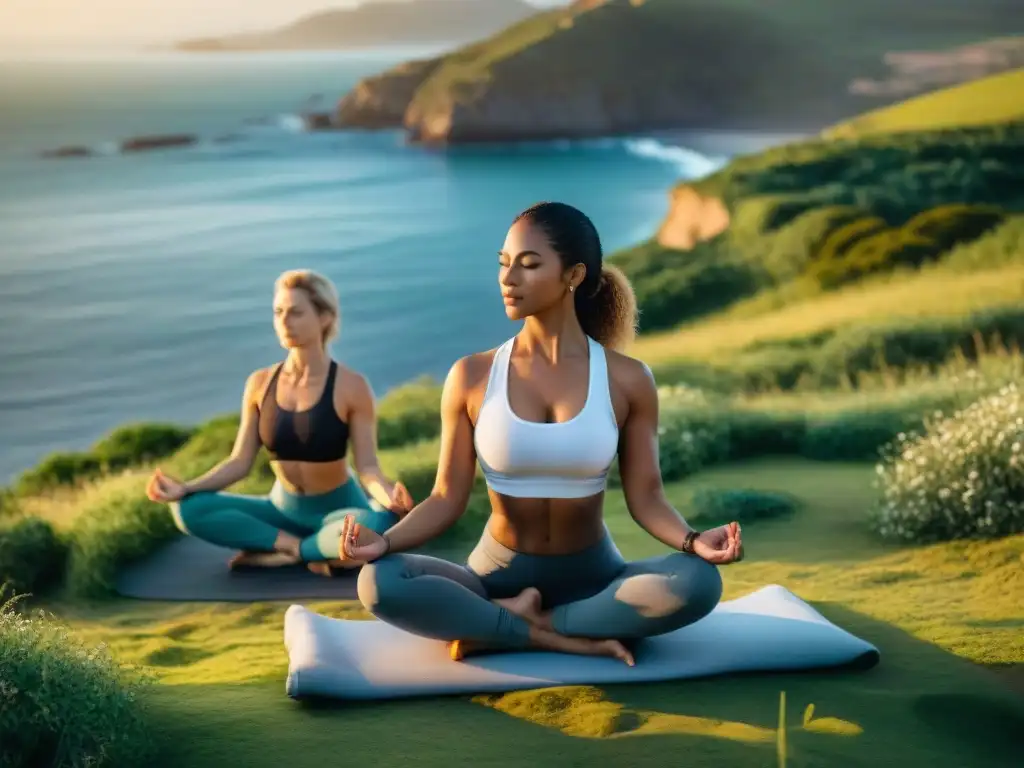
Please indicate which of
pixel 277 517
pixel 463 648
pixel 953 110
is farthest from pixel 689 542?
pixel 953 110

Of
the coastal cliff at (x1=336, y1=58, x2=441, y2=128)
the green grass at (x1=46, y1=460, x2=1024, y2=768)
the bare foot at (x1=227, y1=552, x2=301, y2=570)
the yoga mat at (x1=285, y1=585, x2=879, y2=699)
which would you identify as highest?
the coastal cliff at (x1=336, y1=58, x2=441, y2=128)

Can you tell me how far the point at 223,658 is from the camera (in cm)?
521

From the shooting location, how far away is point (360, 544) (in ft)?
14.1

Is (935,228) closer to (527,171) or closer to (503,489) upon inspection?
(527,171)

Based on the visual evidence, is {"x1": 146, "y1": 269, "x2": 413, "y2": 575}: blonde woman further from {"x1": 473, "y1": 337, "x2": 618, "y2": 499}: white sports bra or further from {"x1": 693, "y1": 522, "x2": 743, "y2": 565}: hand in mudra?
{"x1": 693, "y1": 522, "x2": 743, "y2": 565}: hand in mudra

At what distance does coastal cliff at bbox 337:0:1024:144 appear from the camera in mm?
24656

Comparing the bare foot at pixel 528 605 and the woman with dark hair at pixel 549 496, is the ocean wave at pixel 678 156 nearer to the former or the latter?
the woman with dark hair at pixel 549 496

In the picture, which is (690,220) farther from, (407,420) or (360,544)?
(360,544)

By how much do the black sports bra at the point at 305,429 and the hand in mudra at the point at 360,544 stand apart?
2.17 metres

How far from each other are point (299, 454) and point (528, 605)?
2.34 m

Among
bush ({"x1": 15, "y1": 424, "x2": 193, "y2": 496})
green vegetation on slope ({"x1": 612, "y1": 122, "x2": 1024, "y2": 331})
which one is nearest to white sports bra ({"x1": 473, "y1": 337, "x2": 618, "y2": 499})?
bush ({"x1": 15, "y1": 424, "x2": 193, "y2": 496})

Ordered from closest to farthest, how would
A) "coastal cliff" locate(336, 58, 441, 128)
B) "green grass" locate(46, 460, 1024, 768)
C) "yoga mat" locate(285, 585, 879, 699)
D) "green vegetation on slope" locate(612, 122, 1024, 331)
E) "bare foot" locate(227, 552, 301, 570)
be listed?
"green grass" locate(46, 460, 1024, 768) → "yoga mat" locate(285, 585, 879, 699) → "bare foot" locate(227, 552, 301, 570) → "green vegetation on slope" locate(612, 122, 1024, 331) → "coastal cliff" locate(336, 58, 441, 128)

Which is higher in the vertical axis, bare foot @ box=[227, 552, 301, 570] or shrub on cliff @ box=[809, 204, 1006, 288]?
shrub on cliff @ box=[809, 204, 1006, 288]

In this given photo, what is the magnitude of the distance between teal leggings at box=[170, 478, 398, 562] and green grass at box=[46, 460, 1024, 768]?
0.93m
